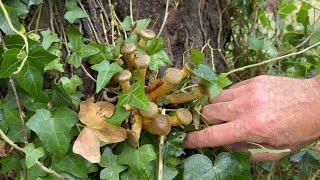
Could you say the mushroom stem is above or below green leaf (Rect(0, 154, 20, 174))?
above

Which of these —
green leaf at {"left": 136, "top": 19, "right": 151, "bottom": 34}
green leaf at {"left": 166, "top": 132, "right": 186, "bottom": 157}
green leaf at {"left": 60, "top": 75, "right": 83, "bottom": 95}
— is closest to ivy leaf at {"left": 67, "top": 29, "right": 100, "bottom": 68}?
green leaf at {"left": 60, "top": 75, "right": 83, "bottom": 95}

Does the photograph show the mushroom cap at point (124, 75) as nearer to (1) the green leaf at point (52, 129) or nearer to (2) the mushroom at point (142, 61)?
(2) the mushroom at point (142, 61)

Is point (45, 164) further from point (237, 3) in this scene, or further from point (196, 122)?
point (237, 3)

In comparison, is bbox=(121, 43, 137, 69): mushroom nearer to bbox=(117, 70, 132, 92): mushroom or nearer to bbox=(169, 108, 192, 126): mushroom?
bbox=(117, 70, 132, 92): mushroom

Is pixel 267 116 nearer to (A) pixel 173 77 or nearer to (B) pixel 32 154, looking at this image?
(A) pixel 173 77

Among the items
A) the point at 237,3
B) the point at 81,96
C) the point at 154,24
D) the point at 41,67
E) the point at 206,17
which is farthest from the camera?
the point at 237,3

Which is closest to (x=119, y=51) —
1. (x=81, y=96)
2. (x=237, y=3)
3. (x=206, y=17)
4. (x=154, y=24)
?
(x=81, y=96)

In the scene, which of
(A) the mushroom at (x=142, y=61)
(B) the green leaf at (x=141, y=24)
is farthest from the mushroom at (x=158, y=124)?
(B) the green leaf at (x=141, y=24)

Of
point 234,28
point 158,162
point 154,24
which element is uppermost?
point 154,24
